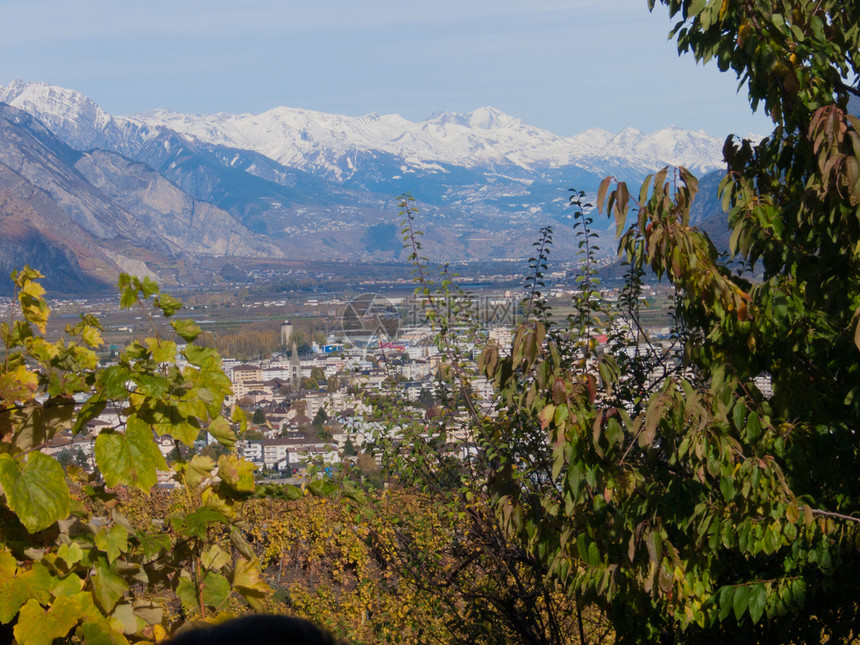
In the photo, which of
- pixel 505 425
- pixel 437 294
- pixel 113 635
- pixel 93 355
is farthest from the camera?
pixel 437 294

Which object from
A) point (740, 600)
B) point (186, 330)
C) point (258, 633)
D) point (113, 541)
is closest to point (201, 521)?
point (113, 541)

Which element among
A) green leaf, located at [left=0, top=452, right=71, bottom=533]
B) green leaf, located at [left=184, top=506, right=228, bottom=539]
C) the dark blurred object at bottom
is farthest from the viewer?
green leaf, located at [left=184, top=506, right=228, bottom=539]

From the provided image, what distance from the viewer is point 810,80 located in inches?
120

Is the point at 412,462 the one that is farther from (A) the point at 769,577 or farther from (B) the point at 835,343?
(B) the point at 835,343

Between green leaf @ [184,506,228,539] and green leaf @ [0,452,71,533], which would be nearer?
green leaf @ [0,452,71,533]

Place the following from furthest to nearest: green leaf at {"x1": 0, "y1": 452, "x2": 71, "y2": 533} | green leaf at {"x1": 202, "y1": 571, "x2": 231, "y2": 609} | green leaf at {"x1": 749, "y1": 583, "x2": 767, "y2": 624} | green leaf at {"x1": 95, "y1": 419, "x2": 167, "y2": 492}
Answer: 1. green leaf at {"x1": 749, "y1": 583, "x2": 767, "y2": 624}
2. green leaf at {"x1": 202, "y1": 571, "x2": 231, "y2": 609}
3. green leaf at {"x1": 95, "y1": 419, "x2": 167, "y2": 492}
4. green leaf at {"x1": 0, "y1": 452, "x2": 71, "y2": 533}

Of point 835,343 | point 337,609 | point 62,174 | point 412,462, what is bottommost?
point 337,609

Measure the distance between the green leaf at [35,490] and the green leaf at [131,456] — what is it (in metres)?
0.09

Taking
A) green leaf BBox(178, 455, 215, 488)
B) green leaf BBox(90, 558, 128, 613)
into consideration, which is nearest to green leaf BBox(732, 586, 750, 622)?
green leaf BBox(178, 455, 215, 488)

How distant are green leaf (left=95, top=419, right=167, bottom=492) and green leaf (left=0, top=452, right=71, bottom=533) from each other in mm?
93

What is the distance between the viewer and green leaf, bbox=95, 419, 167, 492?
1655 millimetres

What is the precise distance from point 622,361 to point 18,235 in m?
102

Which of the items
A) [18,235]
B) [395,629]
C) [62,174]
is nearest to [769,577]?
[395,629]

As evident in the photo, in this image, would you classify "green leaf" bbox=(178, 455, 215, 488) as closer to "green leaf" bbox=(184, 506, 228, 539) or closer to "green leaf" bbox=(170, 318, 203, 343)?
"green leaf" bbox=(184, 506, 228, 539)
